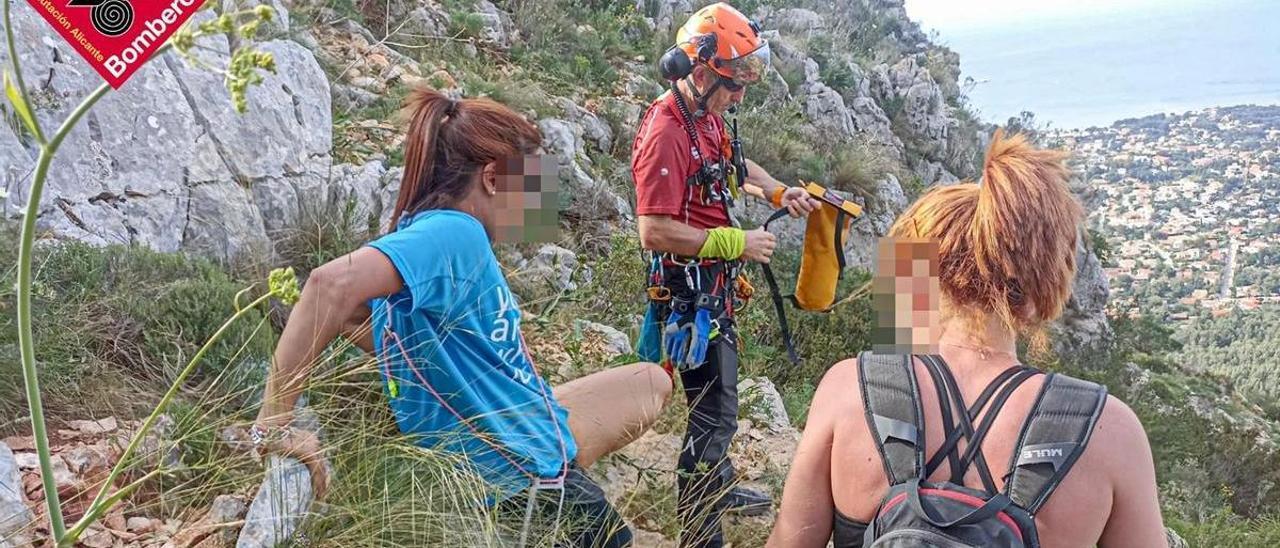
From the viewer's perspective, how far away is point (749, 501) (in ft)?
12.6

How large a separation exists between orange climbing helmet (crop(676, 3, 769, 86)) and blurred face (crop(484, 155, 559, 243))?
1387 millimetres

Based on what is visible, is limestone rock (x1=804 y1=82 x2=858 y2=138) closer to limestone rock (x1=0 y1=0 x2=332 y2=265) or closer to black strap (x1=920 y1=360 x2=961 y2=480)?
limestone rock (x1=0 y1=0 x2=332 y2=265)

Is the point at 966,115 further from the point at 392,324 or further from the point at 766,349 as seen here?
the point at 392,324

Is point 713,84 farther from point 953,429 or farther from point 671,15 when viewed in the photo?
point 671,15

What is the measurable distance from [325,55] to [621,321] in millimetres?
3985

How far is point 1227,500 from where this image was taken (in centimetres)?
1105

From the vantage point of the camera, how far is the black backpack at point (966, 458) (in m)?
1.47

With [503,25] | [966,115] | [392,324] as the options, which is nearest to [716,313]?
[392,324]

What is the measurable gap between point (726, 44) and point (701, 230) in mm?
816

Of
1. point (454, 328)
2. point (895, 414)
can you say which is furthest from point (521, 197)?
point (895, 414)

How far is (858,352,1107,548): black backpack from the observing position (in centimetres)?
147

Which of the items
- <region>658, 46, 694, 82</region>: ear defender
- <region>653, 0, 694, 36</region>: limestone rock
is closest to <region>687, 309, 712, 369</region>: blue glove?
<region>658, 46, 694, 82</region>: ear defender

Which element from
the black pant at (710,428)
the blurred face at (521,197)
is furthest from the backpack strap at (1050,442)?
the black pant at (710,428)

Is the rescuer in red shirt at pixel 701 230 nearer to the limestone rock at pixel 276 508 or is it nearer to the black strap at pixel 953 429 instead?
the limestone rock at pixel 276 508
